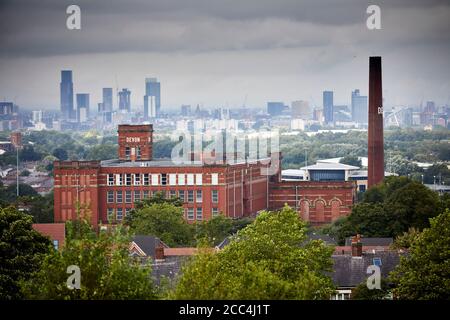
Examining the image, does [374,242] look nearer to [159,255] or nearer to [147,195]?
[159,255]

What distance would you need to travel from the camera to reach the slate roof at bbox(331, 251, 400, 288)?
54.8 meters

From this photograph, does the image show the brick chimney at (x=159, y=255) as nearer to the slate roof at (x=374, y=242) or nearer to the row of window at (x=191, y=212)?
the slate roof at (x=374, y=242)

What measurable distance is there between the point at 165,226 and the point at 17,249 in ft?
87.1

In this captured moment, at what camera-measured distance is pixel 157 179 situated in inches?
4510

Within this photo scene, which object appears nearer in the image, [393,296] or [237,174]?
[393,296]

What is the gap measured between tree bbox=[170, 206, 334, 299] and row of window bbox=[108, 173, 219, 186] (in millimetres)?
58081

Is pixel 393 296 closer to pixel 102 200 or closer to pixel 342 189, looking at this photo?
pixel 102 200

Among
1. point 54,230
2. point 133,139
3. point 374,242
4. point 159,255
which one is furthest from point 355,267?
point 133,139

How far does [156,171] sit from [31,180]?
62691mm

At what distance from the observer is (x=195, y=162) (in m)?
121

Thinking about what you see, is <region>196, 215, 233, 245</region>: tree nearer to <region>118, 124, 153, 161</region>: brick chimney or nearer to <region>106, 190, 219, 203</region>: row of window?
<region>106, 190, 219, 203</region>: row of window
